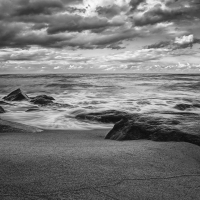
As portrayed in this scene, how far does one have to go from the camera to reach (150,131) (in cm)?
341

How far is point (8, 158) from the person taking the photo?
82.7 inches

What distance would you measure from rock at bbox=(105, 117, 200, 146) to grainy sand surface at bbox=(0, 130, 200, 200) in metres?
0.51

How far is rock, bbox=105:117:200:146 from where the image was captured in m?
3.13

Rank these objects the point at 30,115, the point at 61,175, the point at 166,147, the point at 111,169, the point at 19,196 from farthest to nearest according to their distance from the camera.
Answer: the point at 30,115
the point at 166,147
the point at 111,169
the point at 61,175
the point at 19,196

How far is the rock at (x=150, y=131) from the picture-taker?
10.3 feet

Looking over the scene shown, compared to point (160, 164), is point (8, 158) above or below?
above

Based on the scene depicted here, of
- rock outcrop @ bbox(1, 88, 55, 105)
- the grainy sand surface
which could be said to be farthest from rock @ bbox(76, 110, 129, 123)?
the grainy sand surface

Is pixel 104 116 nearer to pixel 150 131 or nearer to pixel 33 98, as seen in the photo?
pixel 150 131

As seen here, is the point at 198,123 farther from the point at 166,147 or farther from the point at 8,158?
the point at 8,158

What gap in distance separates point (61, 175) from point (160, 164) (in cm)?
98

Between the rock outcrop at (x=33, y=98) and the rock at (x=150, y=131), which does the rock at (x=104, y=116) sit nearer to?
the rock at (x=150, y=131)

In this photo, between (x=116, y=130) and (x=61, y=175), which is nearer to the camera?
(x=61, y=175)

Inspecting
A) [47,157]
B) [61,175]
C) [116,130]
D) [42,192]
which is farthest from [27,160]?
[116,130]

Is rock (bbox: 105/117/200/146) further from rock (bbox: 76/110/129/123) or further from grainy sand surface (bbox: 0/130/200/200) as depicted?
rock (bbox: 76/110/129/123)
